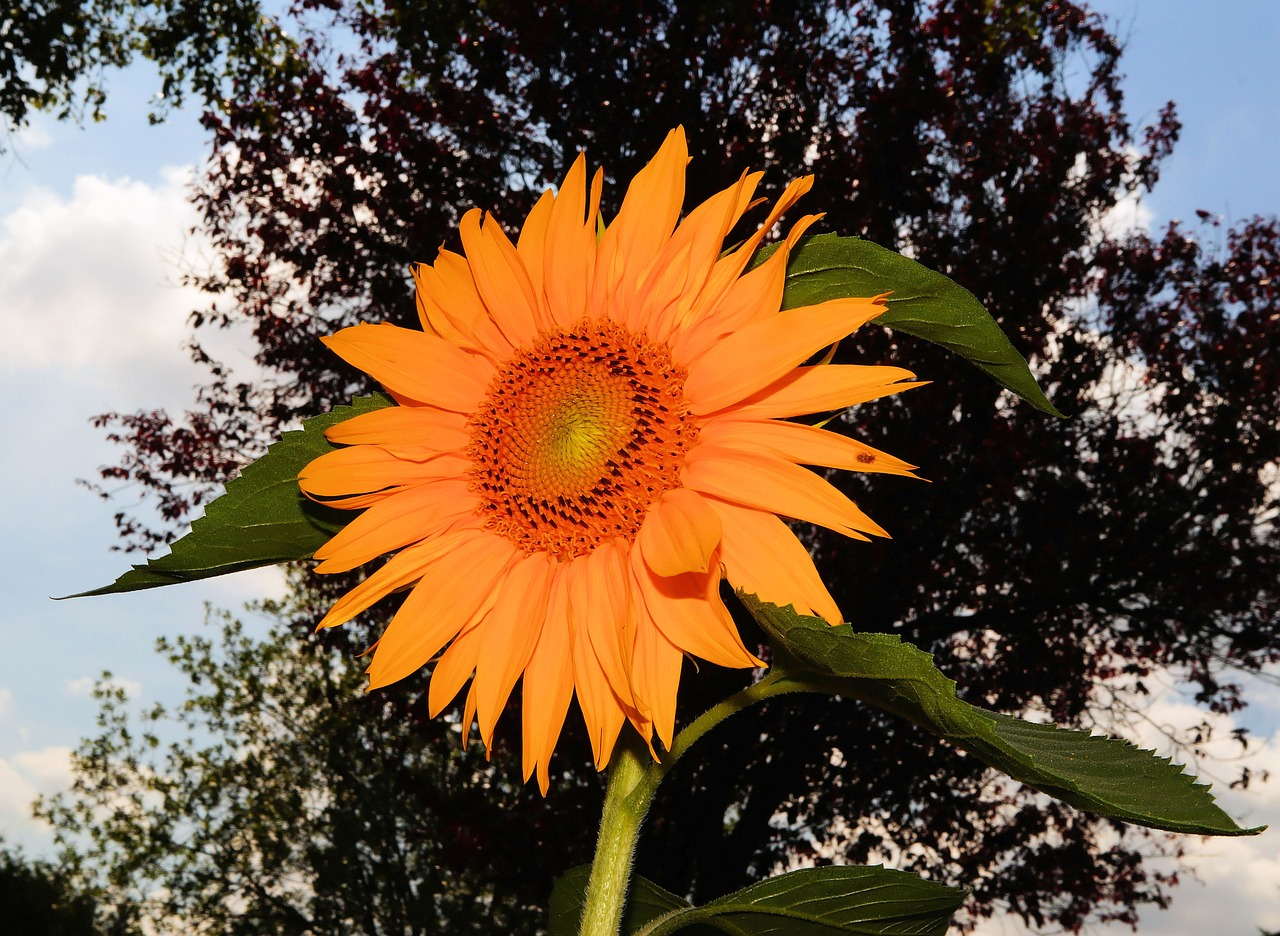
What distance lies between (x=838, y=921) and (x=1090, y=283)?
377 inches

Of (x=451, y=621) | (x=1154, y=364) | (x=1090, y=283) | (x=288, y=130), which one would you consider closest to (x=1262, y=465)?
(x=1154, y=364)

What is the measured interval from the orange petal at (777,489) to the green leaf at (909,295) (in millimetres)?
232

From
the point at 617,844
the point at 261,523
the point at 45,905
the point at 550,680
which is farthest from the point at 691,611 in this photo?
the point at 45,905

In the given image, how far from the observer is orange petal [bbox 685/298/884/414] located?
3.59ft

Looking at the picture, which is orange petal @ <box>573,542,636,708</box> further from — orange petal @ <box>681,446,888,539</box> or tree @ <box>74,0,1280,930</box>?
tree @ <box>74,0,1280,930</box>

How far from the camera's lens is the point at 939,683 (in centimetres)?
91

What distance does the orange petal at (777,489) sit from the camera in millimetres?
1066

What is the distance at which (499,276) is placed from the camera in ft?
4.16

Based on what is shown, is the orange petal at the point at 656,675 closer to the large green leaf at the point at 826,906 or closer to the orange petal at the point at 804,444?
the orange petal at the point at 804,444

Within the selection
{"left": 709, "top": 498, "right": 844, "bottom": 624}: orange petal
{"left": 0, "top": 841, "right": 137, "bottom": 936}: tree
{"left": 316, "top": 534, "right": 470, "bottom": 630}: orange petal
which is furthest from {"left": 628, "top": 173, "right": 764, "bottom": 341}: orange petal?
{"left": 0, "top": 841, "right": 137, "bottom": 936}: tree

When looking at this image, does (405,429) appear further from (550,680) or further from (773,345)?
(773,345)

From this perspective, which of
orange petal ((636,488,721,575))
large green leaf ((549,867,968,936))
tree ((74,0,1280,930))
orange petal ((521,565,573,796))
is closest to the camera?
orange petal ((636,488,721,575))

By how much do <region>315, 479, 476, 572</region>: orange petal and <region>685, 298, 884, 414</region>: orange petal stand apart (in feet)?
1.12

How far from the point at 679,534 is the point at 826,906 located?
2.03 ft
